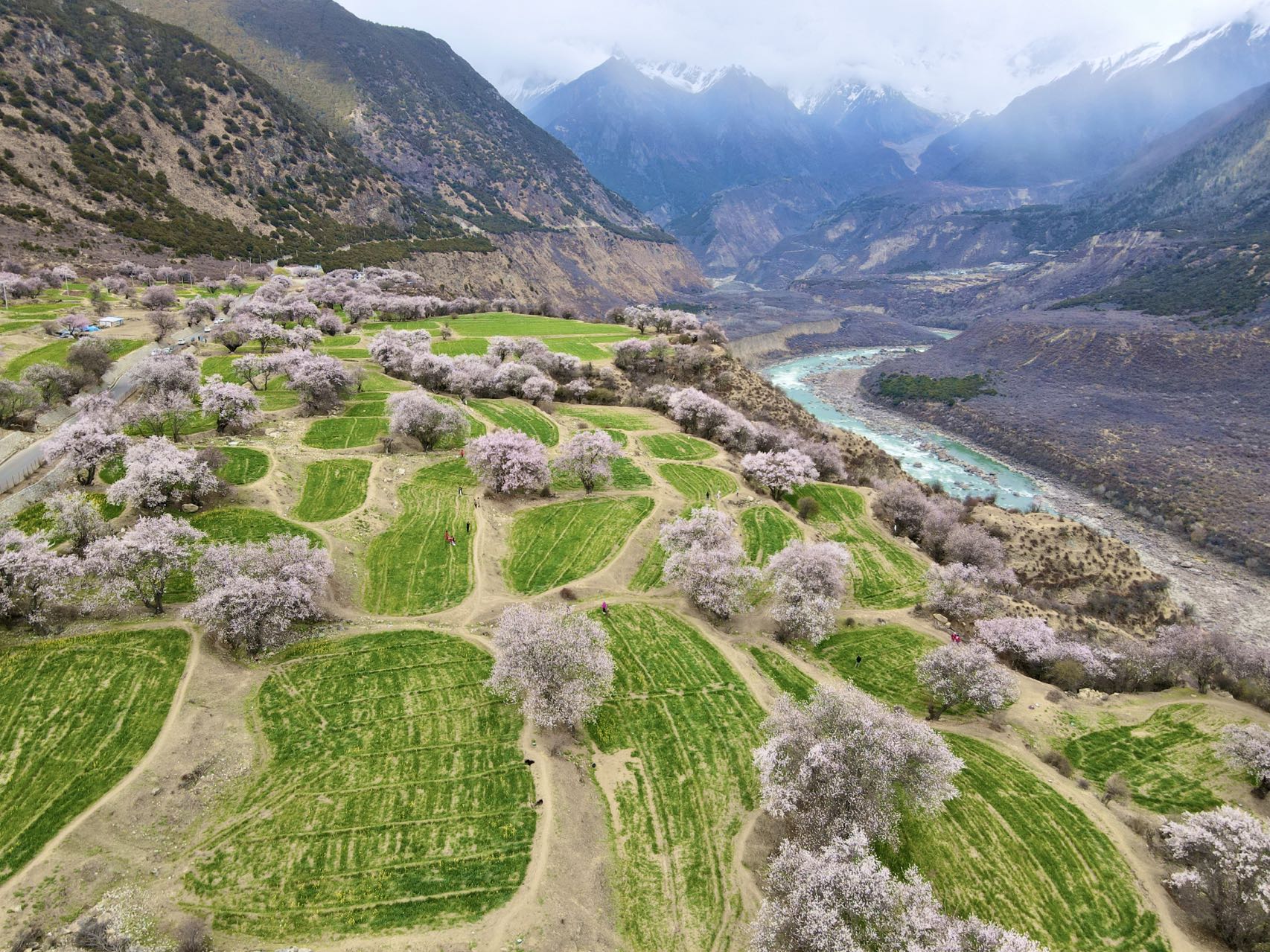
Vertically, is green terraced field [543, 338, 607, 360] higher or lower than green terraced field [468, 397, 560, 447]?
higher

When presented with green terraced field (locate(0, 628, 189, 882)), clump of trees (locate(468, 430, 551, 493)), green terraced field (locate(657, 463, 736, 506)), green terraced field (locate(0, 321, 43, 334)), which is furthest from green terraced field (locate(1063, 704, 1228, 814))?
green terraced field (locate(0, 321, 43, 334))

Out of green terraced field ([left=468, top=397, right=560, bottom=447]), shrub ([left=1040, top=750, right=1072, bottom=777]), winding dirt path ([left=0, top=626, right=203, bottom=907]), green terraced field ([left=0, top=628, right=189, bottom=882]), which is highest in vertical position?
shrub ([left=1040, top=750, right=1072, bottom=777])

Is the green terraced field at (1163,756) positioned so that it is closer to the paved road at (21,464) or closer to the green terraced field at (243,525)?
the green terraced field at (243,525)

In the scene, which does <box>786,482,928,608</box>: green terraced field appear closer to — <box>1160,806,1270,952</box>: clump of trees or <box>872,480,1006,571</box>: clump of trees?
<box>872,480,1006,571</box>: clump of trees

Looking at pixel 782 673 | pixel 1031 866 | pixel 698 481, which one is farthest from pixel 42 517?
pixel 1031 866

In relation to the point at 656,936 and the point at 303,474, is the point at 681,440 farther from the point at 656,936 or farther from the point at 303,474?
the point at 656,936

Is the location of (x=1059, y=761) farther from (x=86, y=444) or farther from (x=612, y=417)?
(x=86, y=444)

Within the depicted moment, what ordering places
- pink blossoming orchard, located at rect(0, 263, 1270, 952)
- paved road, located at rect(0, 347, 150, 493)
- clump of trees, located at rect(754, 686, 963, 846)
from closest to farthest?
pink blossoming orchard, located at rect(0, 263, 1270, 952), clump of trees, located at rect(754, 686, 963, 846), paved road, located at rect(0, 347, 150, 493)
